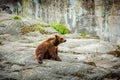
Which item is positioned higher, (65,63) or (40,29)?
(40,29)

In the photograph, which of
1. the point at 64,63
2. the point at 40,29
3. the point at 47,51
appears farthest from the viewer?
the point at 40,29

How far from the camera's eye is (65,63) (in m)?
8.30

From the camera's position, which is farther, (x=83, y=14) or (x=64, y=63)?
(x=83, y=14)

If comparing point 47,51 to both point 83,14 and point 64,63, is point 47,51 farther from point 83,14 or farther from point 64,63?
point 83,14

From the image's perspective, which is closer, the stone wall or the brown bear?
the brown bear

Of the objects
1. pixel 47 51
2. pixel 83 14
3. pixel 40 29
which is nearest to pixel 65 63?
pixel 47 51

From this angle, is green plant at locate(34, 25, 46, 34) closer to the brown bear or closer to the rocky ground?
the rocky ground

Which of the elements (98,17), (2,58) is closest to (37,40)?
(2,58)

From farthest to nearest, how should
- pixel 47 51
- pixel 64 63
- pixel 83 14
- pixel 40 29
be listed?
pixel 83 14 < pixel 40 29 < pixel 47 51 < pixel 64 63

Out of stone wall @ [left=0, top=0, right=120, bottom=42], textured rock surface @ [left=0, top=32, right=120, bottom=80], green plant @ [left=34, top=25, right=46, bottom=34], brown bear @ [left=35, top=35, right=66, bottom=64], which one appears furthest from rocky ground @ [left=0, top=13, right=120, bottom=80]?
stone wall @ [left=0, top=0, right=120, bottom=42]

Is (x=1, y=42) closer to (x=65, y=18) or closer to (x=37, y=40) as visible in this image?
(x=37, y=40)

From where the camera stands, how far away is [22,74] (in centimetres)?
780

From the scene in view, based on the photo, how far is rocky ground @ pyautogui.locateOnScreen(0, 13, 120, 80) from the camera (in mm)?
7762

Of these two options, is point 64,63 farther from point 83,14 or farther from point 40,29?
point 83,14
